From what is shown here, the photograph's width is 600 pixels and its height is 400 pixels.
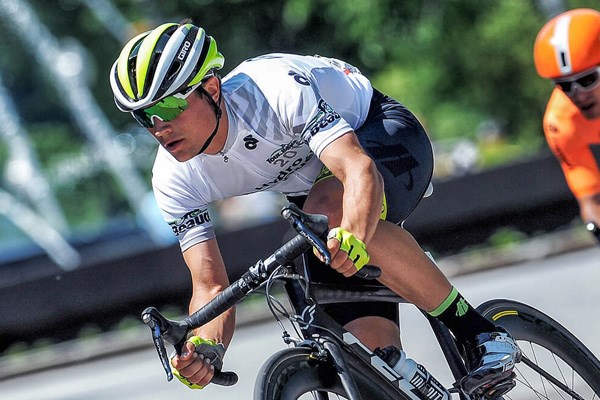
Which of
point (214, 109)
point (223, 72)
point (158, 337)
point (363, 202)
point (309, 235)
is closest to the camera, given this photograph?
point (309, 235)

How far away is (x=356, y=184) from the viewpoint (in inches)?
143

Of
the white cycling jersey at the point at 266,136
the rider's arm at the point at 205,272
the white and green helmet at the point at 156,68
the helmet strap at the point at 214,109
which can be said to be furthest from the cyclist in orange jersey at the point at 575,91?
the white and green helmet at the point at 156,68

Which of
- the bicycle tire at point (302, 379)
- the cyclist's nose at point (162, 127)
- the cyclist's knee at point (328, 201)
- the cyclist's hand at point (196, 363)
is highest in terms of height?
the cyclist's nose at point (162, 127)

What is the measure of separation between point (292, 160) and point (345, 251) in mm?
829

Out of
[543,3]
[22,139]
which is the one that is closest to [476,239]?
[543,3]

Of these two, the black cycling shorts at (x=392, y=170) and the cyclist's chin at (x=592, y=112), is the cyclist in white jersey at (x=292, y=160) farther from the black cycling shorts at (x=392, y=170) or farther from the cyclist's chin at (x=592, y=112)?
the cyclist's chin at (x=592, y=112)

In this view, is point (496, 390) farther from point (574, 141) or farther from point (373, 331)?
point (574, 141)

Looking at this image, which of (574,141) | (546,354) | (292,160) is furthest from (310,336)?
(574,141)

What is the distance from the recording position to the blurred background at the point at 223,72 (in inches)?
985

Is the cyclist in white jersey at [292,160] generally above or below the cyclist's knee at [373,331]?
above

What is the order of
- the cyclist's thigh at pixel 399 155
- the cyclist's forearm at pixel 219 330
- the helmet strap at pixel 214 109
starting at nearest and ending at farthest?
the helmet strap at pixel 214 109, the cyclist's forearm at pixel 219 330, the cyclist's thigh at pixel 399 155

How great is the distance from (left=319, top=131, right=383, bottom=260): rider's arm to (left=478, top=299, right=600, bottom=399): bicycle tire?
3.53 ft

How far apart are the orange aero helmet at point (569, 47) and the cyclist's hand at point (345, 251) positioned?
245 centimetres

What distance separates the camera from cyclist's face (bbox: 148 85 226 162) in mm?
3791
